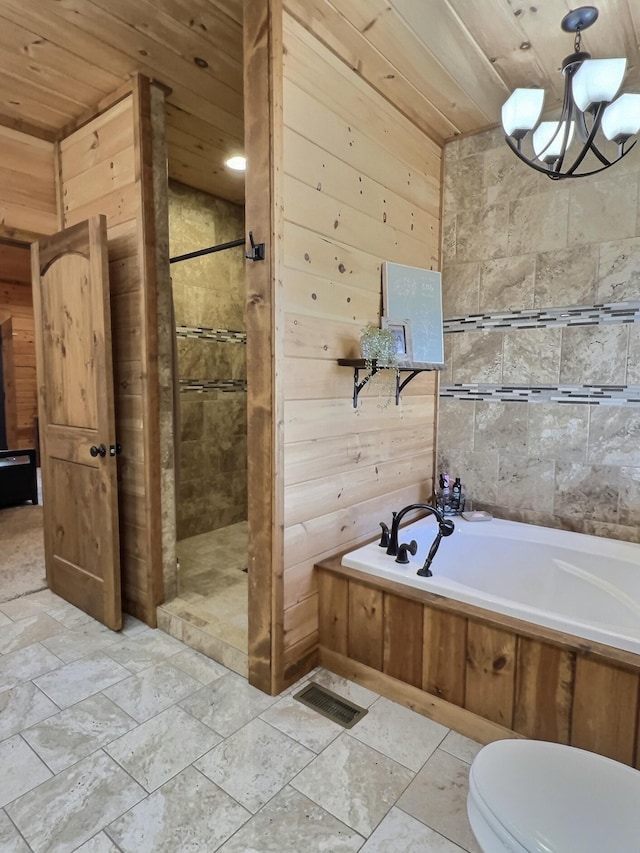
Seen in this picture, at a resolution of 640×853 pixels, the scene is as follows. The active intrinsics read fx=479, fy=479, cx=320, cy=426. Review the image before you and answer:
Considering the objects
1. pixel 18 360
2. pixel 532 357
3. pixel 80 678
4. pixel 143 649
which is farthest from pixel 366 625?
pixel 18 360

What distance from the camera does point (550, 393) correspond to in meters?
2.54

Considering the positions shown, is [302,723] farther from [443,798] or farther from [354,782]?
[443,798]

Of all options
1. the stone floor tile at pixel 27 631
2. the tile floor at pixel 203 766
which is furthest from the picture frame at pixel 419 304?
the stone floor tile at pixel 27 631

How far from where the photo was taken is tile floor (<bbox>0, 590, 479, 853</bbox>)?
1.32 metres

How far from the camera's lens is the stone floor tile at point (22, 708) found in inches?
68.4

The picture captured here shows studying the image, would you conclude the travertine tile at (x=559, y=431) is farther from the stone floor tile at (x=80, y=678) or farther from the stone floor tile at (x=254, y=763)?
the stone floor tile at (x=80, y=678)

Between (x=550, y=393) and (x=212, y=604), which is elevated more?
(x=550, y=393)

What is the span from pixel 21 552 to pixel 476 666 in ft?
10.5

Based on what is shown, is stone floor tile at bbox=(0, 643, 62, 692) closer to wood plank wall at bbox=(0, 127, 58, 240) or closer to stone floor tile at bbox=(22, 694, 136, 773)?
stone floor tile at bbox=(22, 694, 136, 773)

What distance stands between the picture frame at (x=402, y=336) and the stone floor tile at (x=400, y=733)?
4.93 ft

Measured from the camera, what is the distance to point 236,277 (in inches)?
148

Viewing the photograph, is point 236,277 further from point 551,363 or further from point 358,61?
point 551,363

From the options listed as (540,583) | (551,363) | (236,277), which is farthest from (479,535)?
(236,277)

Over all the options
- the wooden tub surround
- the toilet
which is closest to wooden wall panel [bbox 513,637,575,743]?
the wooden tub surround
